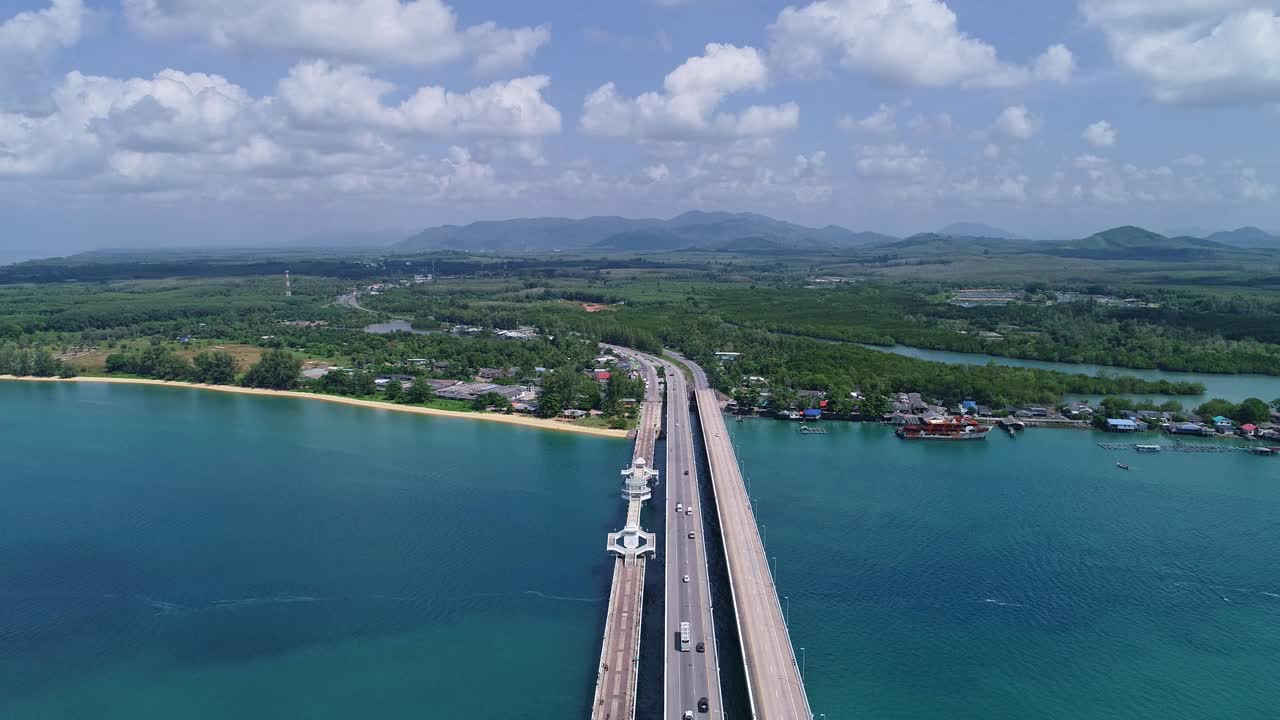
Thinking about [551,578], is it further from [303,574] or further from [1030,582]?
[1030,582]

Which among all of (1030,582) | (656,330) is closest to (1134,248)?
(656,330)

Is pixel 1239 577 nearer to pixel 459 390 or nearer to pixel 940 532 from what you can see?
pixel 940 532

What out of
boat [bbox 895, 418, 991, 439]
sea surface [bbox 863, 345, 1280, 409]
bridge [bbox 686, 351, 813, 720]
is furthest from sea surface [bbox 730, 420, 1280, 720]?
sea surface [bbox 863, 345, 1280, 409]

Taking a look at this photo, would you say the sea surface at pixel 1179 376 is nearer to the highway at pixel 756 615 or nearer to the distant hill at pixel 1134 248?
the highway at pixel 756 615

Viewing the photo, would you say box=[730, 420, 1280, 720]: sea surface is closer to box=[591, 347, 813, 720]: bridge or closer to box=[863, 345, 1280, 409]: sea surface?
box=[591, 347, 813, 720]: bridge

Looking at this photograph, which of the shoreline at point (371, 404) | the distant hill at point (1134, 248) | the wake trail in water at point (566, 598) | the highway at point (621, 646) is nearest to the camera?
the highway at point (621, 646)

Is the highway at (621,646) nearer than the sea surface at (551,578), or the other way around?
the highway at (621,646)

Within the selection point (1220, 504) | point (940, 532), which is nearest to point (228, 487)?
point (940, 532)

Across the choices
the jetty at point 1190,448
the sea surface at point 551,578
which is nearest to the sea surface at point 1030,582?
the sea surface at point 551,578

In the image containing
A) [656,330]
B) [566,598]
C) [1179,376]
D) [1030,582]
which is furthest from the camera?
[656,330]
